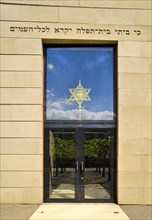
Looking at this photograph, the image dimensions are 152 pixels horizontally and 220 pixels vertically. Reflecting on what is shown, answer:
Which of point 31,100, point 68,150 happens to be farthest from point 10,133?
point 68,150

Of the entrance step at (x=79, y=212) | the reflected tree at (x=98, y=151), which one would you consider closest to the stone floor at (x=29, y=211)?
the entrance step at (x=79, y=212)

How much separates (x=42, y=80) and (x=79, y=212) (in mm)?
4696

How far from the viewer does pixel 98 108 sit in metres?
11.2

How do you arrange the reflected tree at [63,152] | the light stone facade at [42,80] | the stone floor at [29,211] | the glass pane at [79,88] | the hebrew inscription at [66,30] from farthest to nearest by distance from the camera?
the glass pane at [79,88] → the reflected tree at [63,152] → the hebrew inscription at [66,30] → the light stone facade at [42,80] → the stone floor at [29,211]

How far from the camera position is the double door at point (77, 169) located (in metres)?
10.9

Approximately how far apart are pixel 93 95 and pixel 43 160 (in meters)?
2.98

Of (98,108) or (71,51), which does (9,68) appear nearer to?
(71,51)

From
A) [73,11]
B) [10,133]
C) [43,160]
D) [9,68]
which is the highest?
[73,11]

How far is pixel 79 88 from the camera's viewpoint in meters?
11.2

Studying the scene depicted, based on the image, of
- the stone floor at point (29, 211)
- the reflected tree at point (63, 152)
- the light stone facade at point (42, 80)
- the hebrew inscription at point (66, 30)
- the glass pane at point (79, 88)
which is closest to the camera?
the stone floor at point (29, 211)

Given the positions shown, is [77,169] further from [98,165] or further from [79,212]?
[79,212]

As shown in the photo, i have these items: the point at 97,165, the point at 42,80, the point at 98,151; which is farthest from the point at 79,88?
the point at 97,165

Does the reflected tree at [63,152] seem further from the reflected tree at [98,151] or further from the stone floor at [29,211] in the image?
the stone floor at [29,211]

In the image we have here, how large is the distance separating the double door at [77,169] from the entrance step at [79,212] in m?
0.45
